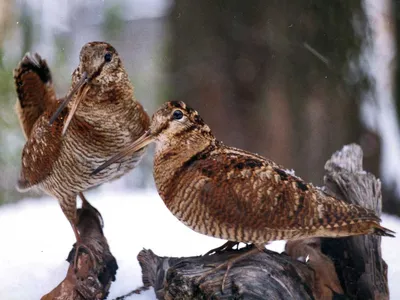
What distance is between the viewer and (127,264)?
1.98 meters

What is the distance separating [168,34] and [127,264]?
3.55ft

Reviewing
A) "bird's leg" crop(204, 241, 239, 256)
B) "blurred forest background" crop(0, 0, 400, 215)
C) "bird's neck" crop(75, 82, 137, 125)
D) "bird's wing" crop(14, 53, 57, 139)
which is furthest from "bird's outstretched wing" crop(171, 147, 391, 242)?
"bird's wing" crop(14, 53, 57, 139)

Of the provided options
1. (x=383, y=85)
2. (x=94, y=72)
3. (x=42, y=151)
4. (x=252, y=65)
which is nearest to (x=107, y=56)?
(x=94, y=72)

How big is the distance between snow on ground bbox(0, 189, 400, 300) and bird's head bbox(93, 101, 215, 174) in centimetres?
48

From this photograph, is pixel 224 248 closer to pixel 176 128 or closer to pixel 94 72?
pixel 176 128

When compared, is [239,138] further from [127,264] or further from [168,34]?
[127,264]

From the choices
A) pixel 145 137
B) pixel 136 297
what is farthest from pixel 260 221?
pixel 136 297

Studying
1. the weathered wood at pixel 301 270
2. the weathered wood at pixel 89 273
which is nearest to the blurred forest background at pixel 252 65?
the weathered wood at pixel 301 270

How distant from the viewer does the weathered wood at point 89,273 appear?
1723 mm

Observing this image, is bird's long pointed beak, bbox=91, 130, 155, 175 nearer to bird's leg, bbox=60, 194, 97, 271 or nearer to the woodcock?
the woodcock

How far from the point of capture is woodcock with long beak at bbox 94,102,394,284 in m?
1.46

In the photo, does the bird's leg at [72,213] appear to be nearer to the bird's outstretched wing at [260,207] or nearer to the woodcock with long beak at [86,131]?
the woodcock with long beak at [86,131]

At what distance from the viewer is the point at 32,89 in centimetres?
221

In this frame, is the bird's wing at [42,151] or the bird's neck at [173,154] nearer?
the bird's neck at [173,154]
